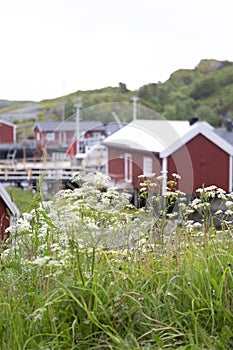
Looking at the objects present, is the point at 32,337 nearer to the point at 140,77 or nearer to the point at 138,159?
the point at 138,159

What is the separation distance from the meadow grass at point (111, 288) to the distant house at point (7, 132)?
24444mm

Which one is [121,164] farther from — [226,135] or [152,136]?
[152,136]

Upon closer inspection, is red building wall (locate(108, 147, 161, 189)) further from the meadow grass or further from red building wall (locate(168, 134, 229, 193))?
the meadow grass

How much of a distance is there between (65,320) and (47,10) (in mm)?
24947

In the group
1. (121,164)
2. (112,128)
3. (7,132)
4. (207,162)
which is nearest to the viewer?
(121,164)

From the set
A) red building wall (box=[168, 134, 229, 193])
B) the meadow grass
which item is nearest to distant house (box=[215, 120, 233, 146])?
red building wall (box=[168, 134, 229, 193])

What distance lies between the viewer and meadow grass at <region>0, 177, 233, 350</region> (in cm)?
125

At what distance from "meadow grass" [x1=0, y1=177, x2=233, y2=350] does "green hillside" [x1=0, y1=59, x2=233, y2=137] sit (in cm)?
2426

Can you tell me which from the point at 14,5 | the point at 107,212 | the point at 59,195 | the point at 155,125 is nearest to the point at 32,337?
the point at 107,212

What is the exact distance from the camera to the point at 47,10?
81.1ft

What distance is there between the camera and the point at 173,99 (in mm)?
30031

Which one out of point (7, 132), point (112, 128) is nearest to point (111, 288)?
point (112, 128)

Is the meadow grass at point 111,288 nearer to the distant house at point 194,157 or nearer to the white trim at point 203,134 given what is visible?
the distant house at point 194,157

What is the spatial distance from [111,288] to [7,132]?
82.5ft
